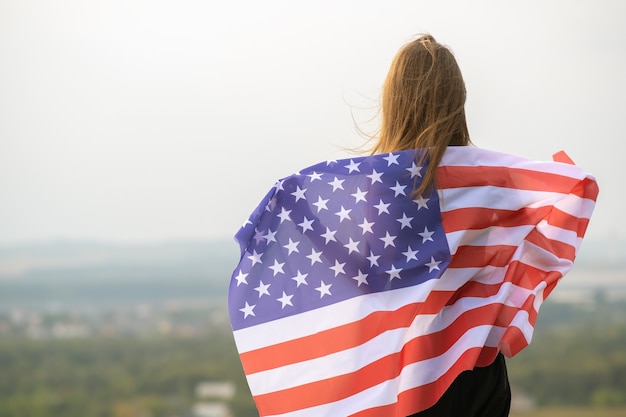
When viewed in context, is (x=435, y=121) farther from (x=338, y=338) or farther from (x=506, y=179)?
(x=338, y=338)

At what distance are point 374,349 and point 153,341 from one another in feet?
61.9

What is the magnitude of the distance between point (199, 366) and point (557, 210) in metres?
18.7

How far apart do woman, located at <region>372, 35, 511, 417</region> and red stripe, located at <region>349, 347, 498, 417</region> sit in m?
0.03

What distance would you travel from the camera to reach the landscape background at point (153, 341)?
16984 mm

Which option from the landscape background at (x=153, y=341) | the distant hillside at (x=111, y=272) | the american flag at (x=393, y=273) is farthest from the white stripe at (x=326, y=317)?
the distant hillside at (x=111, y=272)

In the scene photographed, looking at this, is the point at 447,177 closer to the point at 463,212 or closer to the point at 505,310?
the point at 463,212

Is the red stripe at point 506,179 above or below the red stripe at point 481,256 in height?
above

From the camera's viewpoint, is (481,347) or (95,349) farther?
(95,349)

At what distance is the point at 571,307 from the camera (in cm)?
1582

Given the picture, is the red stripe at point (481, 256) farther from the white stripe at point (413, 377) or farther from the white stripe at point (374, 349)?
the white stripe at point (413, 377)

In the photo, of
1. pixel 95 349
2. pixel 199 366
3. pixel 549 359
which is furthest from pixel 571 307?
pixel 95 349

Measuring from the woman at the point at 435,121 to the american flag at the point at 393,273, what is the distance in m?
0.05

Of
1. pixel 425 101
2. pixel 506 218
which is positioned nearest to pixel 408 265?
pixel 506 218

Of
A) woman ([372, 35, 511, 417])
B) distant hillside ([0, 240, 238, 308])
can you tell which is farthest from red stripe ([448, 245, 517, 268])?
distant hillside ([0, 240, 238, 308])
